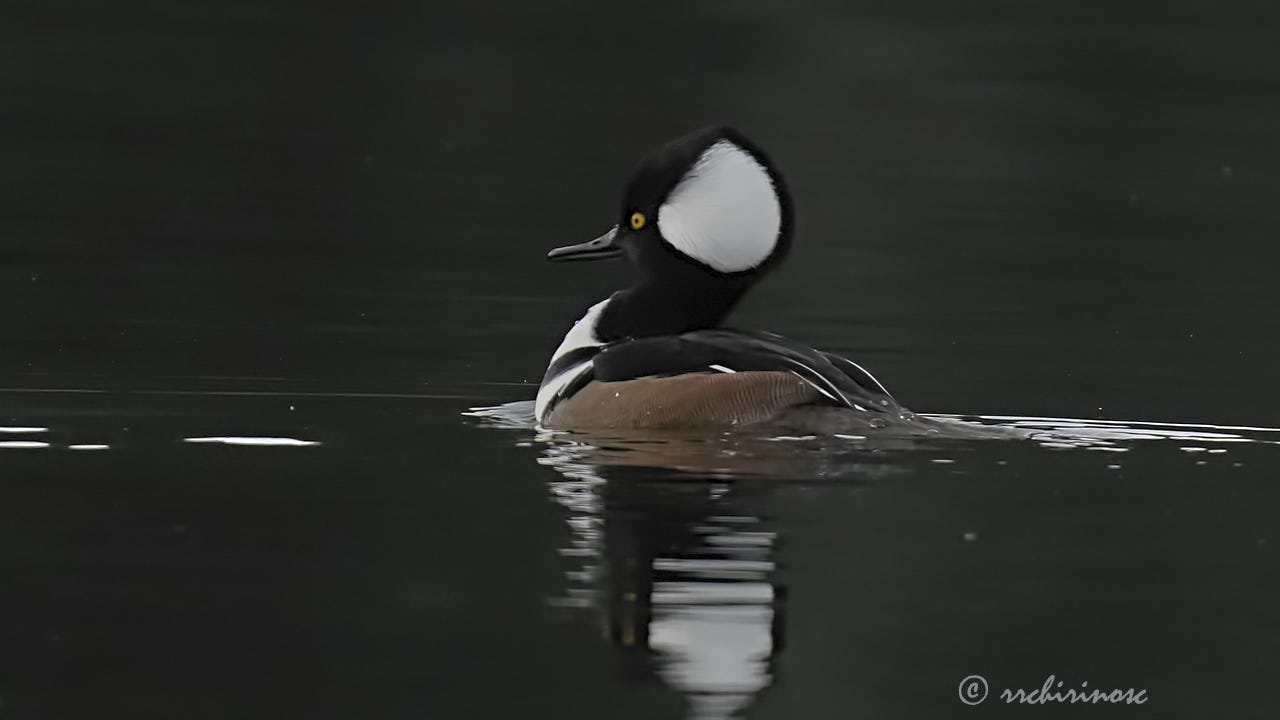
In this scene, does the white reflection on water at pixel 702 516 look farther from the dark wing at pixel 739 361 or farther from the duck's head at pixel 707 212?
the duck's head at pixel 707 212

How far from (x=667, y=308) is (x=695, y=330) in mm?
160

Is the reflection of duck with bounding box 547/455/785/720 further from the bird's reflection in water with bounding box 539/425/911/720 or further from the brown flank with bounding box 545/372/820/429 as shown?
the brown flank with bounding box 545/372/820/429

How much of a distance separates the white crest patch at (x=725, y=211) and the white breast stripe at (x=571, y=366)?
1.80 ft

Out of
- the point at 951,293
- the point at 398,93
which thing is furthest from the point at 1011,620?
the point at 398,93

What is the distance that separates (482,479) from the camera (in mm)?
7379

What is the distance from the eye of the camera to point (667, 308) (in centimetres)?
920

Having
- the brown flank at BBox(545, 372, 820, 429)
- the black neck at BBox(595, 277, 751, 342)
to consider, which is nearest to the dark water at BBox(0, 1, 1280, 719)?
the brown flank at BBox(545, 372, 820, 429)

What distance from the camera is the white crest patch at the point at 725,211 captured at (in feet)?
28.4

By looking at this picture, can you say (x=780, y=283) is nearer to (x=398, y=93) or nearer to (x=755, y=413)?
(x=755, y=413)

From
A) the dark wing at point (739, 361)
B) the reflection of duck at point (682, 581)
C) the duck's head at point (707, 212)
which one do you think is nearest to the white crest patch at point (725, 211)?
the duck's head at point (707, 212)

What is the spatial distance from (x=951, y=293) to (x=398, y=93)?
11.1 m

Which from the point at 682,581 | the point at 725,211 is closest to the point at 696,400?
the point at 725,211

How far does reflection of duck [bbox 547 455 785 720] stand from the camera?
17.4 ft

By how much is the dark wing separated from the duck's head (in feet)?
1.14
